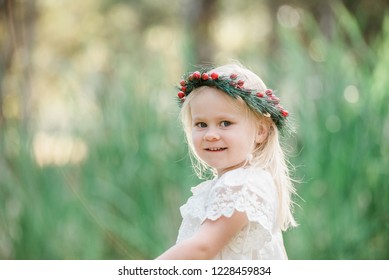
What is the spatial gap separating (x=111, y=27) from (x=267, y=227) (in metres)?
5.26

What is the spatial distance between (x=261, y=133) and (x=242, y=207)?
18cm

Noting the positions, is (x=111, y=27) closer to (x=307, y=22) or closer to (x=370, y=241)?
(x=307, y=22)

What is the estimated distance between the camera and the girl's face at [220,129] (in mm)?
1142

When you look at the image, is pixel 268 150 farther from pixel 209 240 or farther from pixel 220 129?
pixel 209 240

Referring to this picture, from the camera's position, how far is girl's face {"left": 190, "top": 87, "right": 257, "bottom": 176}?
3.75 feet

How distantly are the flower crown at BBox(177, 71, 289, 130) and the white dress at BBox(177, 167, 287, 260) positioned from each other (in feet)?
0.36

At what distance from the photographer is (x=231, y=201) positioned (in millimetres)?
1077

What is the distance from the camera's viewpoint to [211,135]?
3.71ft

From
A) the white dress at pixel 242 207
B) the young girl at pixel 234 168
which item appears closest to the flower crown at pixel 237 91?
the young girl at pixel 234 168

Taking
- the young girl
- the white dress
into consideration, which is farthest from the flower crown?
the white dress

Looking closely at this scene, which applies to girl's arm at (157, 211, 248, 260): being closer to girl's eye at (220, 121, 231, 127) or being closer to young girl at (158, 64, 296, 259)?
young girl at (158, 64, 296, 259)

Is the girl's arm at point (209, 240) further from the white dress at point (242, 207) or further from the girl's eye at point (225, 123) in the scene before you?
the girl's eye at point (225, 123)
